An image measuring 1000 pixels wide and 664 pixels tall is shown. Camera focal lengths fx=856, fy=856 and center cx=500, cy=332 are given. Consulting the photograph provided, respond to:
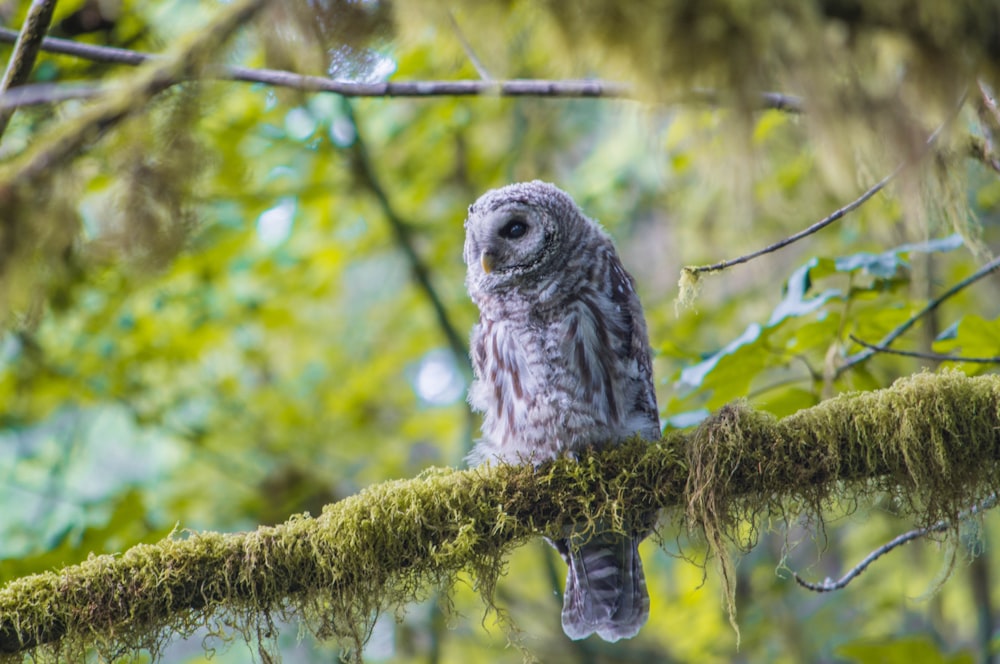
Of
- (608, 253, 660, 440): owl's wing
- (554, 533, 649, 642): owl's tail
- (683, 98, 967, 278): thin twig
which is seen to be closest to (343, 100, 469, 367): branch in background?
(608, 253, 660, 440): owl's wing

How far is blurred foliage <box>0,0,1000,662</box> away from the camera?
1.71 meters

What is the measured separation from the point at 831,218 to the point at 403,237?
3403 mm

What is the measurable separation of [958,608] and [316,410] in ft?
15.4

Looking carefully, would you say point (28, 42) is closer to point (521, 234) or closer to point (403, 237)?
point (521, 234)

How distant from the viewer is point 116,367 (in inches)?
201

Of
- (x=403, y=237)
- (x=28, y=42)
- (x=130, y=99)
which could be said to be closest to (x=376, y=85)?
(x=28, y=42)

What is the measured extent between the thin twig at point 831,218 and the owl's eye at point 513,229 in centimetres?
134

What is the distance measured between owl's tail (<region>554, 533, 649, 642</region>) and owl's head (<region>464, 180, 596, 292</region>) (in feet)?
3.52

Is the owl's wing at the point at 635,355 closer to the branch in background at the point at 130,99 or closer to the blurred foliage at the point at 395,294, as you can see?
the blurred foliage at the point at 395,294

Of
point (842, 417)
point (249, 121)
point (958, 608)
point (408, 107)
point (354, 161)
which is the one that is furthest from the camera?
point (958, 608)

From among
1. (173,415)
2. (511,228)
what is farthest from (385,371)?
(511,228)

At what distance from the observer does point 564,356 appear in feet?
10.2

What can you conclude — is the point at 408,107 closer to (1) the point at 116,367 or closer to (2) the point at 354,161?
(2) the point at 354,161

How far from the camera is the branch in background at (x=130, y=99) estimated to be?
1481mm
